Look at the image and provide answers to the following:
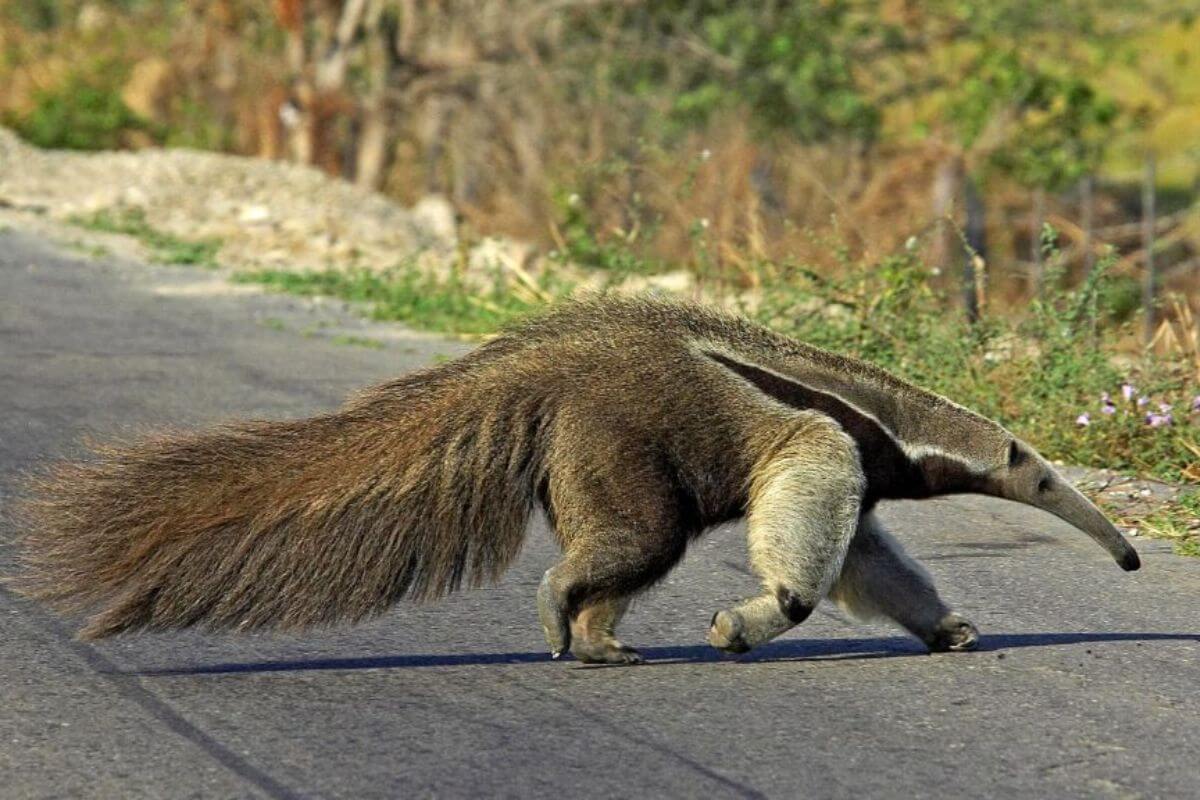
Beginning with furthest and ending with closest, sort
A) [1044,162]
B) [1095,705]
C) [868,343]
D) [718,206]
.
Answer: [1044,162]
[718,206]
[868,343]
[1095,705]

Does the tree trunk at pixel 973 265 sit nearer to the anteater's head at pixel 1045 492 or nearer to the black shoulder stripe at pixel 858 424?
the anteater's head at pixel 1045 492

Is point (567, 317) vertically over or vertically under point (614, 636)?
over

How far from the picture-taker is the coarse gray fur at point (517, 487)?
4.61 meters

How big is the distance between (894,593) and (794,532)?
67cm

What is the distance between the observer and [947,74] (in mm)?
21328

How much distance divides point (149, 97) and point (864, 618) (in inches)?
736

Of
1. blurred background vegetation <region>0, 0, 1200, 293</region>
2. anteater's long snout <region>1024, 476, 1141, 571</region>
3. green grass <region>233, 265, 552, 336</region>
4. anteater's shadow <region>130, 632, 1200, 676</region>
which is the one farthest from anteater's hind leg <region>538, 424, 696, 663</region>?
blurred background vegetation <region>0, 0, 1200, 293</region>

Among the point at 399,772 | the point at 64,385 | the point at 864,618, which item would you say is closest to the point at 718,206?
the point at 64,385

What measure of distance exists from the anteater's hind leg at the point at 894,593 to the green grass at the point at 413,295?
19.5 ft

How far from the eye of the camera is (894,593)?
209 inches

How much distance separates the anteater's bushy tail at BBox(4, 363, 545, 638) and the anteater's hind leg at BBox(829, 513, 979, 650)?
1050mm

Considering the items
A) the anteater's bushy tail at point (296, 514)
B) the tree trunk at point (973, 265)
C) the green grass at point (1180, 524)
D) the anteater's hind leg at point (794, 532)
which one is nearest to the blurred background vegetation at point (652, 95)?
the tree trunk at point (973, 265)

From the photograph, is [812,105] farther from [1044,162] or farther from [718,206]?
[718,206]

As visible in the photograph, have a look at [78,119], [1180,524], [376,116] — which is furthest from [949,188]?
[78,119]
